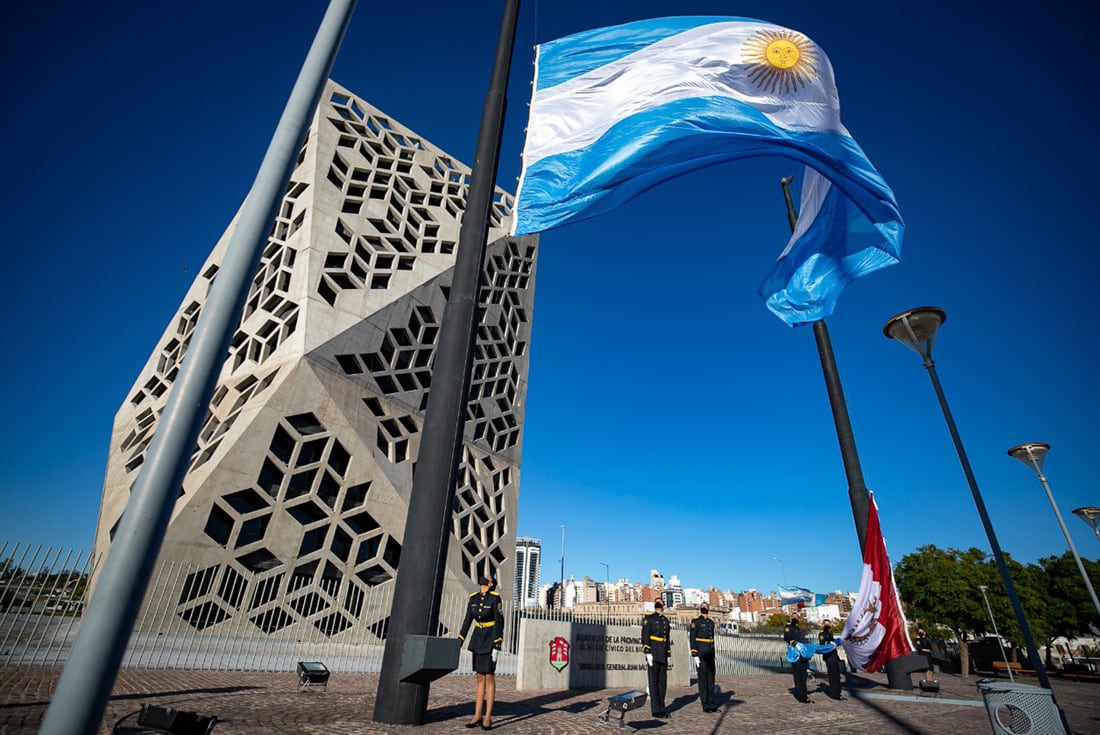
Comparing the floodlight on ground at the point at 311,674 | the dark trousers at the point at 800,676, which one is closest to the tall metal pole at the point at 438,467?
the floodlight on ground at the point at 311,674

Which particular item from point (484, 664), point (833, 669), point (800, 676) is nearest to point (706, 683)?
point (800, 676)

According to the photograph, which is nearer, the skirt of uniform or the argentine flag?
the skirt of uniform

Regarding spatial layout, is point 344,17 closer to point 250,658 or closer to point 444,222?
point 250,658

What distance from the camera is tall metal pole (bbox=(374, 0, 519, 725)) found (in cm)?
590

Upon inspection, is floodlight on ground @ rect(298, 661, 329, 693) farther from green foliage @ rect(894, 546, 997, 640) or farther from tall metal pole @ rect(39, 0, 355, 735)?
green foliage @ rect(894, 546, 997, 640)

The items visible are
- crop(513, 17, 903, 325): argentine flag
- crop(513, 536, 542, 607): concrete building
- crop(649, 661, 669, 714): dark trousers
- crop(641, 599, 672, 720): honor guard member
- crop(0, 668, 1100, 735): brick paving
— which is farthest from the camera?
crop(513, 536, 542, 607): concrete building

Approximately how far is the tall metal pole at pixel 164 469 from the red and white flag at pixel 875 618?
9440 millimetres

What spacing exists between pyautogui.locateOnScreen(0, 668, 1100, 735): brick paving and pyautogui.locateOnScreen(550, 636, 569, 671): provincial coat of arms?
2.51ft

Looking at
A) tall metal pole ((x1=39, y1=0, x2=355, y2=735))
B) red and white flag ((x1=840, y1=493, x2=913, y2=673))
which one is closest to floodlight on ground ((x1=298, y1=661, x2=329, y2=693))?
tall metal pole ((x1=39, y1=0, x2=355, y2=735))

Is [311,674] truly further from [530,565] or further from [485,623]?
[530,565]

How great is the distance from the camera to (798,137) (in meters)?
8.29

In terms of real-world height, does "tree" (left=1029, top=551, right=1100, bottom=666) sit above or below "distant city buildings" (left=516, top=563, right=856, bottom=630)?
below

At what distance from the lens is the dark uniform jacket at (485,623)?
24.5 ft

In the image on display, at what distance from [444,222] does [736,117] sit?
2032 cm
